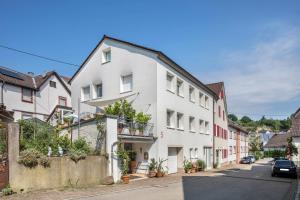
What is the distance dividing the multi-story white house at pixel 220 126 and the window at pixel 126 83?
685 inches

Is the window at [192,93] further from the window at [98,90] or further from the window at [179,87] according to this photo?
the window at [98,90]

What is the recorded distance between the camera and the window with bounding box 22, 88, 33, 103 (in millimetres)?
32375

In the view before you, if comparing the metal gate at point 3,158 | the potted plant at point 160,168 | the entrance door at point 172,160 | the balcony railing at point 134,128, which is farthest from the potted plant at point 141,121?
the metal gate at point 3,158

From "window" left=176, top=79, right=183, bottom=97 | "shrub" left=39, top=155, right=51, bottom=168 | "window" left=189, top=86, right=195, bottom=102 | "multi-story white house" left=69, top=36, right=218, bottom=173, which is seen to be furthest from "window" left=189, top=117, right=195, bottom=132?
"shrub" left=39, top=155, right=51, bottom=168

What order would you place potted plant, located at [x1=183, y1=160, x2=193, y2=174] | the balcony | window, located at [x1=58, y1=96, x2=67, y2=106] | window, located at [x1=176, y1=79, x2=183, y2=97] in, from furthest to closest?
1. window, located at [x1=58, y1=96, x2=67, y2=106]
2. window, located at [x1=176, y1=79, x2=183, y2=97]
3. potted plant, located at [x1=183, y1=160, x2=193, y2=174]
4. the balcony

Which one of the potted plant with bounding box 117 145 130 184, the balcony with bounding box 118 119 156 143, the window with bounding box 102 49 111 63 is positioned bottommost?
the potted plant with bounding box 117 145 130 184

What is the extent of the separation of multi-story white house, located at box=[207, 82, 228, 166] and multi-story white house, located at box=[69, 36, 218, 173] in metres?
8.24

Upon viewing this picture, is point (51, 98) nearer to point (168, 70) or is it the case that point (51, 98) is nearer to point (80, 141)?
point (168, 70)

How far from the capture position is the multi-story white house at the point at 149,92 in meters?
23.5

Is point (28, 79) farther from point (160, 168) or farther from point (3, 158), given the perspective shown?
point (3, 158)

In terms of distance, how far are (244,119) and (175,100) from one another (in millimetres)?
164637

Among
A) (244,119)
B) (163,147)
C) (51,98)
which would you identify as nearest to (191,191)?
(163,147)

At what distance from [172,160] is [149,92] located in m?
6.70

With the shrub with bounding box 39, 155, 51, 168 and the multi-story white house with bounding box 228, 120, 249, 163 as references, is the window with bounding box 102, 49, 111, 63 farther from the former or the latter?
the multi-story white house with bounding box 228, 120, 249, 163
